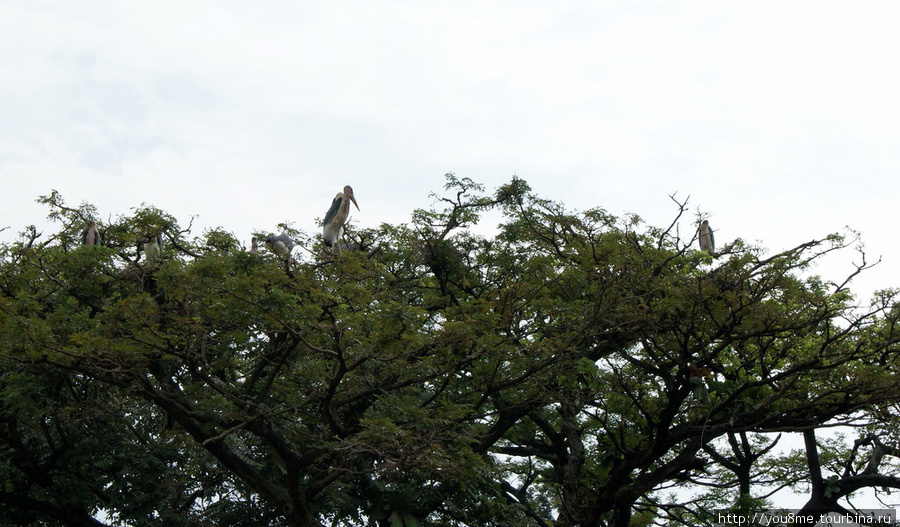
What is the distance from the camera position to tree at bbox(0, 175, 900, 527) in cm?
988

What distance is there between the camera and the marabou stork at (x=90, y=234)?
14.0 metres

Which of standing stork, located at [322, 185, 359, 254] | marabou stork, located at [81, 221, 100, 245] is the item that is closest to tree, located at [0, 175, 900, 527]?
marabou stork, located at [81, 221, 100, 245]

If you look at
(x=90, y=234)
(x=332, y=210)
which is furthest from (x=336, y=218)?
(x=90, y=234)

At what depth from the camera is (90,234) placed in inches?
559

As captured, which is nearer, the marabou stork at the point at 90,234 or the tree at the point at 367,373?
the tree at the point at 367,373

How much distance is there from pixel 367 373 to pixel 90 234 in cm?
→ 618

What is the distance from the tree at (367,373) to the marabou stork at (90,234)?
1.54 feet

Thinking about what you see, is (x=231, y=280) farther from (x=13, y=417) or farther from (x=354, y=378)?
(x=13, y=417)

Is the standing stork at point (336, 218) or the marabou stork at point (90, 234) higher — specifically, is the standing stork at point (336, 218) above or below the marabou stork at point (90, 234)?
above

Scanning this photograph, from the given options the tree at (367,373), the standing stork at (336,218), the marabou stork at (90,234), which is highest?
the standing stork at (336,218)

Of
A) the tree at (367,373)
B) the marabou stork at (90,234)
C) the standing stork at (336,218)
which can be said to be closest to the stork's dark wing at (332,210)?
the standing stork at (336,218)

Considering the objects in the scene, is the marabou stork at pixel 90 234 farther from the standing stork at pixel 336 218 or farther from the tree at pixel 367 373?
the standing stork at pixel 336 218

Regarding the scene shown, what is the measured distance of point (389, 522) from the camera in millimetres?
11320

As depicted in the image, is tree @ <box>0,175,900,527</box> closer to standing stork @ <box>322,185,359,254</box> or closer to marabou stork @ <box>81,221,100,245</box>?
marabou stork @ <box>81,221,100,245</box>
